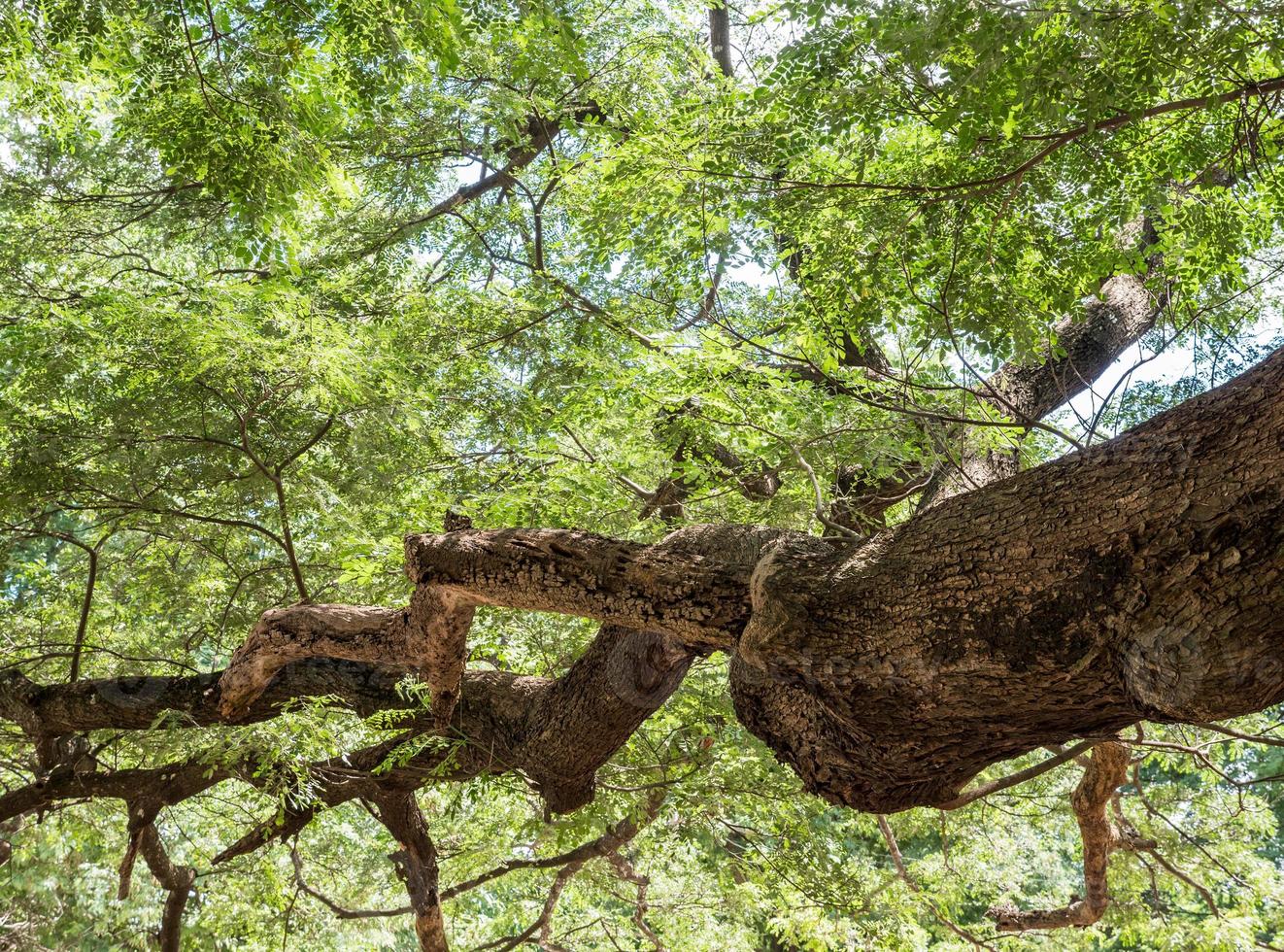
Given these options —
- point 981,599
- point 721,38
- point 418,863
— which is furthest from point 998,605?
point 721,38

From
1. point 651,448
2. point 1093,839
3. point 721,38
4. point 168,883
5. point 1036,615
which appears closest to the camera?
point 1036,615

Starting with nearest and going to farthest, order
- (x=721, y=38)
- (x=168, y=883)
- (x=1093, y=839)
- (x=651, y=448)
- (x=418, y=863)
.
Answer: (x=1093, y=839)
(x=651, y=448)
(x=418, y=863)
(x=168, y=883)
(x=721, y=38)

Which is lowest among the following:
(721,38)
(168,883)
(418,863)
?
(418,863)

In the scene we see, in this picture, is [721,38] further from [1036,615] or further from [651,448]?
[1036,615]

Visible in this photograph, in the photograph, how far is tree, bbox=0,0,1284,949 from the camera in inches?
94.4

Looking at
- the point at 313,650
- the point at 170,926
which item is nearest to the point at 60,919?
the point at 170,926

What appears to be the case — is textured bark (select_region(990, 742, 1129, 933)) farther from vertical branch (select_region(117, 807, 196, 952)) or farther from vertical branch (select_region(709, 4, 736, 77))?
vertical branch (select_region(709, 4, 736, 77))

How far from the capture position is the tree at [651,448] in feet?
7.87

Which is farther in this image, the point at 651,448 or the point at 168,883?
the point at 168,883

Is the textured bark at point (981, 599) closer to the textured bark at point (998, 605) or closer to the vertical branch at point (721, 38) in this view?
the textured bark at point (998, 605)

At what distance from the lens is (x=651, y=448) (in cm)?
526

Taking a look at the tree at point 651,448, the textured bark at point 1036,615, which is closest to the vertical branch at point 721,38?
the tree at point 651,448

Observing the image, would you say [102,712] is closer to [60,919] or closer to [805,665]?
[805,665]

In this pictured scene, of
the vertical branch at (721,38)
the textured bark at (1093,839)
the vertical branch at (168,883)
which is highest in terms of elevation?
the vertical branch at (721,38)
